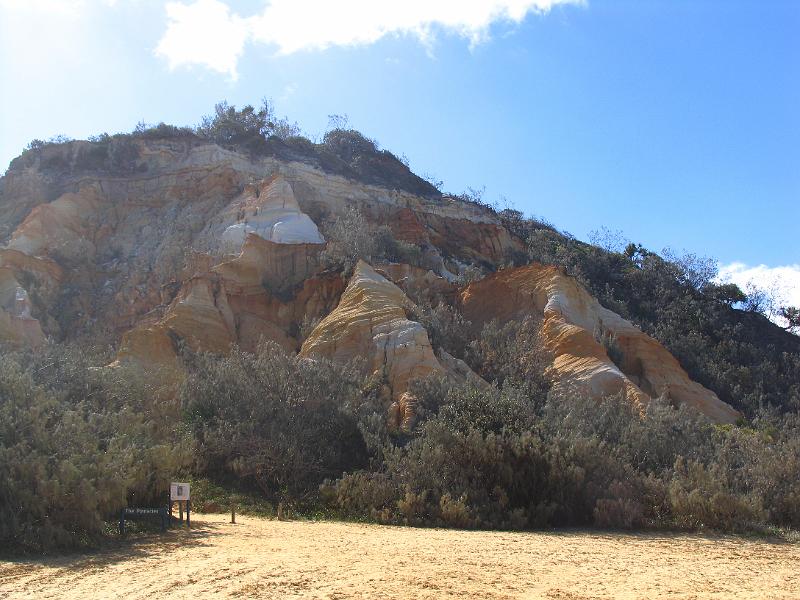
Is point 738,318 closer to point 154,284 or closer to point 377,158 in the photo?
point 377,158

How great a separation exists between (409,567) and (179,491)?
428 cm

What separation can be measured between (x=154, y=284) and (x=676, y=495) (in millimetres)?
23648

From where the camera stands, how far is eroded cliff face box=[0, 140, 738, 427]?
21.0 m

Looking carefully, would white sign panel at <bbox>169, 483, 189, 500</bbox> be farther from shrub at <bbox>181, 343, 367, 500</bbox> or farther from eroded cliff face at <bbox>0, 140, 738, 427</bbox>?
eroded cliff face at <bbox>0, 140, 738, 427</bbox>

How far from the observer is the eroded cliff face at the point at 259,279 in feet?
69.1

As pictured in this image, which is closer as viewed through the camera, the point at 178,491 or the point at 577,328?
the point at 178,491

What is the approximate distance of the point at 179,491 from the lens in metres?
10.9

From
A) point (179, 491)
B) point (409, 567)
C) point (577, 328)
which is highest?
point (577, 328)

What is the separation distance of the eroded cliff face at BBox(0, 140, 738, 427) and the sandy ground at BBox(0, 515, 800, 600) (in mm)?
6490

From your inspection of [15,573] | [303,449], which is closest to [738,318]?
[303,449]

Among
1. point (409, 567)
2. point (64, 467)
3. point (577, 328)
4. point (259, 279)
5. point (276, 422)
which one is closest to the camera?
point (409, 567)

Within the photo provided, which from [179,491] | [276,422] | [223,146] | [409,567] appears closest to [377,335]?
[276,422]

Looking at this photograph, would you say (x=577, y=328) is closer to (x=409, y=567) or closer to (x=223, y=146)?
(x=409, y=567)

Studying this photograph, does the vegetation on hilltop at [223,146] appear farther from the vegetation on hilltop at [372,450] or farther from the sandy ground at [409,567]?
the sandy ground at [409,567]
